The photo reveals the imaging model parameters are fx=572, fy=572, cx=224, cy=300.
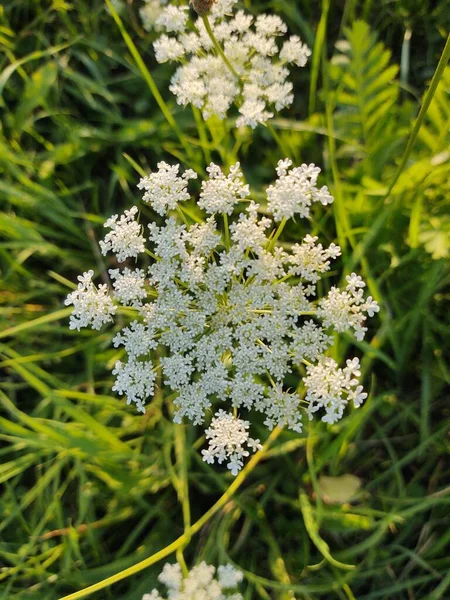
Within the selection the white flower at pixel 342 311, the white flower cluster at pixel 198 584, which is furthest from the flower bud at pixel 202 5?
the white flower cluster at pixel 198 584

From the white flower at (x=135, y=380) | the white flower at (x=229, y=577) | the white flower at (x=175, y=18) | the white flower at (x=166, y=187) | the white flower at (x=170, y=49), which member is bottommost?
the white flower at (x=229, y=577)

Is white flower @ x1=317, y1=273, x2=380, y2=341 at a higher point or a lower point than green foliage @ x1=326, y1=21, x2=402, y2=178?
lower

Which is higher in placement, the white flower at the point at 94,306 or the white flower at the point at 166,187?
the white flower at the point at 166,187

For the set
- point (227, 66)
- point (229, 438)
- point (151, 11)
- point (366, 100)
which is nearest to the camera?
point (229, 438)

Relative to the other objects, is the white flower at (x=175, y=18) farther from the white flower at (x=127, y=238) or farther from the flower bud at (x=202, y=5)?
the white flower at (x=127, y=238)

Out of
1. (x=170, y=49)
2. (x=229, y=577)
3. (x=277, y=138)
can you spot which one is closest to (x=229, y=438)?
(x=229, y=577)

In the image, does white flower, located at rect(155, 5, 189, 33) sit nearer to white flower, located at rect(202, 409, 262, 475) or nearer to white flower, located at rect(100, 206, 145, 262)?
white flower, located at rect(100, 206, 145, 262)

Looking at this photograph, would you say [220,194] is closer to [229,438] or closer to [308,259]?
[308,259]

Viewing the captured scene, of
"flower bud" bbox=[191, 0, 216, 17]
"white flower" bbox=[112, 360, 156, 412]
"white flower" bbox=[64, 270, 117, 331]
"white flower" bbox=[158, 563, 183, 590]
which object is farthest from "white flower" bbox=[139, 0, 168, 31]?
"white flower" bbox=[158, 563, 183, 590]

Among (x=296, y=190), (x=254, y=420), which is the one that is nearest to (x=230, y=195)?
(x=296, y=190)
